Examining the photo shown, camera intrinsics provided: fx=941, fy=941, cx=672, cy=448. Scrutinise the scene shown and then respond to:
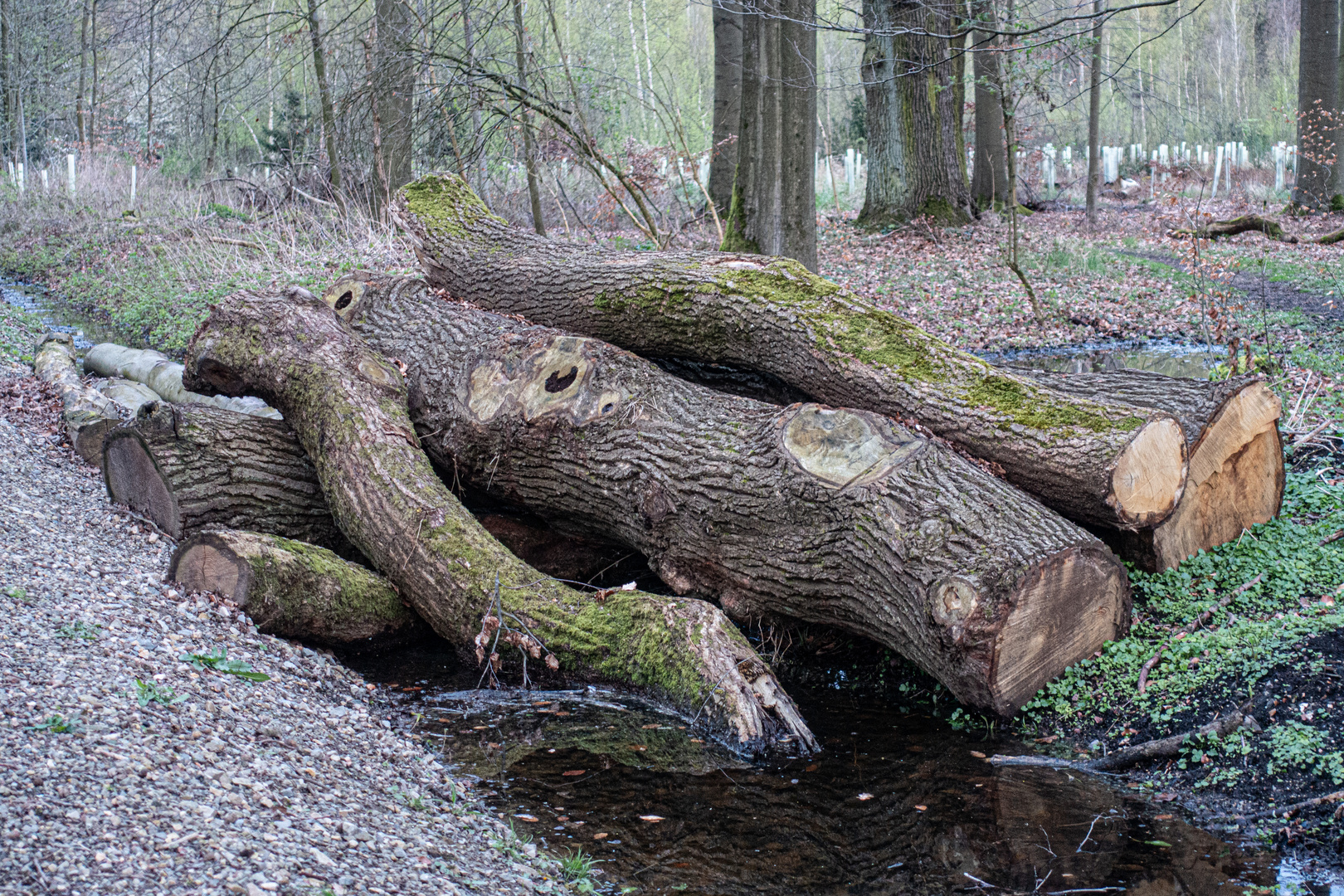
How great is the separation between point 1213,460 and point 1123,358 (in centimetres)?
544

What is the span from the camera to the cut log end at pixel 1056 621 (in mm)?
3869

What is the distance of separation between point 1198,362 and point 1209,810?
685 cm

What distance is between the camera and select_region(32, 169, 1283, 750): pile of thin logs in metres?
4.07

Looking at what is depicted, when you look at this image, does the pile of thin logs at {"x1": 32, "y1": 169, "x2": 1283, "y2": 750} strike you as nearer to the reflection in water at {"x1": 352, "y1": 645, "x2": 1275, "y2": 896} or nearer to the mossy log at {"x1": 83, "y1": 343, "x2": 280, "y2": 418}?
the reflection in water at {"x1": 352, "y1": 645, "x2": 1275, "y2": 896}

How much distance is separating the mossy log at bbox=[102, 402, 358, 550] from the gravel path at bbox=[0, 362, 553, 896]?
666mm

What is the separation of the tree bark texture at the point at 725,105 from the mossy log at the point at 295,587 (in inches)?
439

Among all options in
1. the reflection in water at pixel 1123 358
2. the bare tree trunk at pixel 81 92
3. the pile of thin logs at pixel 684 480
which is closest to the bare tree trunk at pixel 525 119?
the pile of thin logs at pixel 684 480

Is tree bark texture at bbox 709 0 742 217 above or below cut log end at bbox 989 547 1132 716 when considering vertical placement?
above

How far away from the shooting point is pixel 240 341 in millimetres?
5898

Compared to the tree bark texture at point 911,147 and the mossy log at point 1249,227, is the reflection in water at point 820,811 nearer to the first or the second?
the tree bark texture at point 911,147

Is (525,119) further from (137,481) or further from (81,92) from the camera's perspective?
(81,92)

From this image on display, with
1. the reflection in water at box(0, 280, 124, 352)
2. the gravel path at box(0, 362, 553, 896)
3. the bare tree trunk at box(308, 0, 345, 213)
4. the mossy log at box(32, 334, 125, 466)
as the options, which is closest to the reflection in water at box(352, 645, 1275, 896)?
the gravel path at box(0, 362, 553, 896)

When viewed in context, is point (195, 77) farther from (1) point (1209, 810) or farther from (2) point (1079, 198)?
(2) point (1079, 198)

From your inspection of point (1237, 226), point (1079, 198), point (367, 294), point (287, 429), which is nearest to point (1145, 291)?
point (1237, 226)
